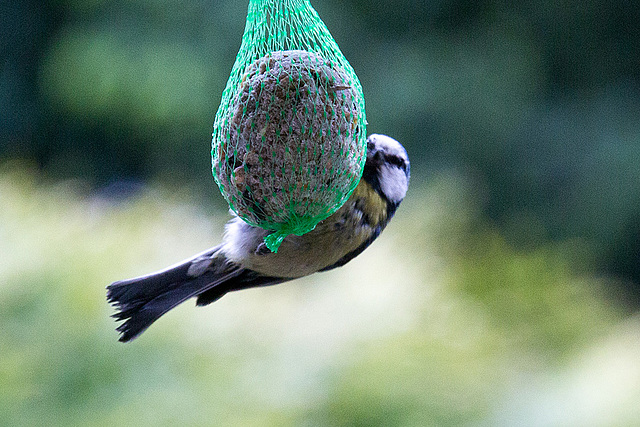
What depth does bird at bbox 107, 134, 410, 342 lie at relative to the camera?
1.55 metres

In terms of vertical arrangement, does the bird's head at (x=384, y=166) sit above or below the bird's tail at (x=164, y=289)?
above

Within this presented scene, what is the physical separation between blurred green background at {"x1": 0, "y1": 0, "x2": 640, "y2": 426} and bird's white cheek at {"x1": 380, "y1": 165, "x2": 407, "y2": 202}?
3.46 ft

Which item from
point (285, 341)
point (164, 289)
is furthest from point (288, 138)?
point (285, 341)

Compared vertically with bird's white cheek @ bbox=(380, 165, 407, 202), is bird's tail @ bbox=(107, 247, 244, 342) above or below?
below

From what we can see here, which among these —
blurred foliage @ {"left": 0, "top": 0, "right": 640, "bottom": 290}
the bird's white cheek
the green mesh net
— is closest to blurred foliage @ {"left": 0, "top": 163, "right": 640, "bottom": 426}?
the bird's white cheek

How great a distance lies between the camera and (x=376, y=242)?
342cm

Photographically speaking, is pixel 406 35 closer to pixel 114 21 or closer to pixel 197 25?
pixel 197 25

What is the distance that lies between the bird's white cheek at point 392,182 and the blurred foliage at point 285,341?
1055 mm

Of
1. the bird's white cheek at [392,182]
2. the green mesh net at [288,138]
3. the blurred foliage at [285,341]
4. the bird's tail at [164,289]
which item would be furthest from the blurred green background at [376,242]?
the green mesh net at [288,138]

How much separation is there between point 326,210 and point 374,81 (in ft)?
12.4

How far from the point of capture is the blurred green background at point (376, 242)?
8.23 ft

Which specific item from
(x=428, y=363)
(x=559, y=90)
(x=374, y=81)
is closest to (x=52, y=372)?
(x=428, y=363)

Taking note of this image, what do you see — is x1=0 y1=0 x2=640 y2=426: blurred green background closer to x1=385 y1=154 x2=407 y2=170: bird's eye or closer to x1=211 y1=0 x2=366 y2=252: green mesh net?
x1=385 y1=154 x2=407 y2=170: bird's eye

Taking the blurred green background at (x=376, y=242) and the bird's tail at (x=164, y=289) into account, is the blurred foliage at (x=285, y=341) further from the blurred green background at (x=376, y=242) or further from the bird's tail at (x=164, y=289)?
the bird's tail at (x=164, y=289)
